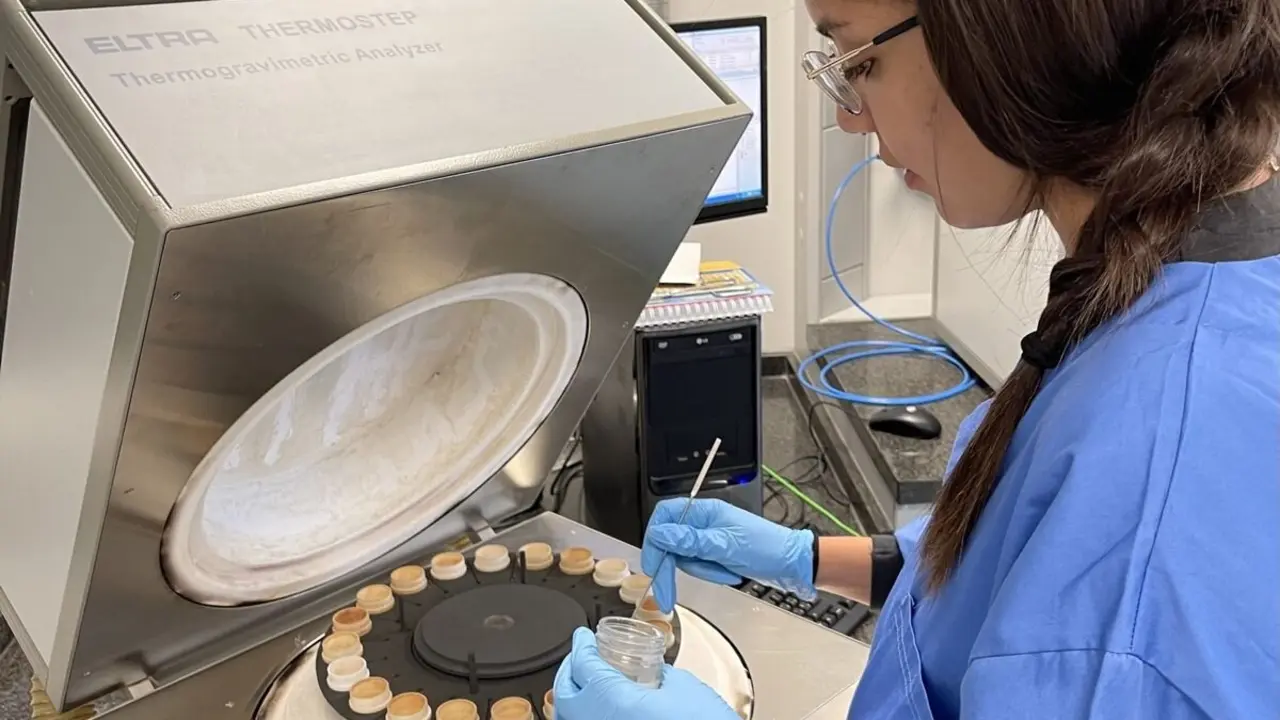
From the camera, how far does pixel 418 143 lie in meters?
0.74

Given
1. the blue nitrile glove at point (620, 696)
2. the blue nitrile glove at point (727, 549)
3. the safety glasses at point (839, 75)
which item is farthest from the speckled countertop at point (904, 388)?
the safety glasses at point (839, 75)

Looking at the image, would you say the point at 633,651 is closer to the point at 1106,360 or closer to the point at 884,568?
the point at 884,568

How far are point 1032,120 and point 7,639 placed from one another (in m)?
1.14

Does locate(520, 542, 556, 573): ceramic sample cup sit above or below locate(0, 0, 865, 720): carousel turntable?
below

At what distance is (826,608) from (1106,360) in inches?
30.6

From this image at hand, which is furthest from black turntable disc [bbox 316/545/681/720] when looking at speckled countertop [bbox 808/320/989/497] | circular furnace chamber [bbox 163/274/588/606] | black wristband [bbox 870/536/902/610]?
speckled countertop [bbox 808/320/989/497]

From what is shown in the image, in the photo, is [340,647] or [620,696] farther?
[340,647]

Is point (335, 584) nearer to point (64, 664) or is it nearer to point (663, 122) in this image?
point (64, 664)

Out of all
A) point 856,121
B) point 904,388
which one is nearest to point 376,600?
point 856,121

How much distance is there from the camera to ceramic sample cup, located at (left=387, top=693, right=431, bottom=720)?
933 millimetres

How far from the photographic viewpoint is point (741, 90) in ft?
6.13

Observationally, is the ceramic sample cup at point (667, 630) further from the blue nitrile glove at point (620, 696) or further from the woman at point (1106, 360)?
the woman at point (1106, 360)

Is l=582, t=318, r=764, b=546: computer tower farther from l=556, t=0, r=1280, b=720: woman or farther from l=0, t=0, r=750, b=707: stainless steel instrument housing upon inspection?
l=556, t=0, r=1280, b=720: woman

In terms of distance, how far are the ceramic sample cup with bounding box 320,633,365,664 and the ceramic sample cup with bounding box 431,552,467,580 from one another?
153 millimetres
